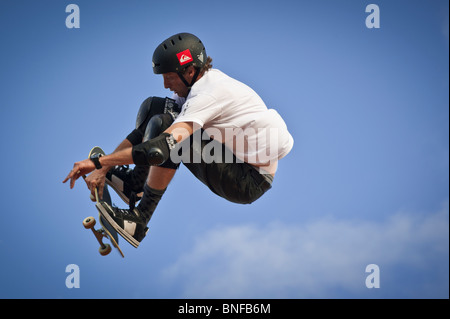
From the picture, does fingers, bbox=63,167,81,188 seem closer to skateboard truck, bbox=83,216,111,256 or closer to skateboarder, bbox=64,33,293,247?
skateboarder, bbox=64,33,293,247

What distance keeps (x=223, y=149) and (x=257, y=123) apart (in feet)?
1.79

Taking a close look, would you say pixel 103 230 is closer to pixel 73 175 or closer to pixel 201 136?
pixel 73 175

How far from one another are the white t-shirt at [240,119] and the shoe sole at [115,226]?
1606mm

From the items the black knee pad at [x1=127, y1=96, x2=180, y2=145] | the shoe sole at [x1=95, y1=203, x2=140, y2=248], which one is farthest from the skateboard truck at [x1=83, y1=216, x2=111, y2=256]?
the black knee pad at [x1=127, y1=96, x2=180, y2=145]

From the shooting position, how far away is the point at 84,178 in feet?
22.8

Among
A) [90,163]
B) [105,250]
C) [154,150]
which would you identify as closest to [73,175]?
[90,163]

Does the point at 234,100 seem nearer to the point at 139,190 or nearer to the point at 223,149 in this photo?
the point at 223,149

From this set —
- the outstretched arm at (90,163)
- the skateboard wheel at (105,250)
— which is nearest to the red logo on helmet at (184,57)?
the outstretched arm at (90,163)

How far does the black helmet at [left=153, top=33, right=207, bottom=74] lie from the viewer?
7238mm

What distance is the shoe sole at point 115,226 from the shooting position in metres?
7.18

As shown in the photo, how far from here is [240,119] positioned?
6.94 metres

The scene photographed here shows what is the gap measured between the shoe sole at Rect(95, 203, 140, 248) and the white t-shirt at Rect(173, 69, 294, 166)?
5.27ft

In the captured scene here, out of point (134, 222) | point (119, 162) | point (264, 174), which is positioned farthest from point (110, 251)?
point (264, 174)

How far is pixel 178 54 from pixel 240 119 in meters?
1.16
